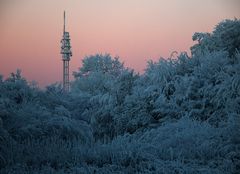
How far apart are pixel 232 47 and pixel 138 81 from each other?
483 centimetres

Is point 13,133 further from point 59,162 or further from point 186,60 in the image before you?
point 186,60

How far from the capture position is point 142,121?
1789 cm

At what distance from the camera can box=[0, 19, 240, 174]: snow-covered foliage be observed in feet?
31.7

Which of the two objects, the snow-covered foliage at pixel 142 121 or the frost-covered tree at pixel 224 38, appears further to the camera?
the frost-covered tree at pixel 224 38

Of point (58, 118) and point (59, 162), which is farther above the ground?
point (58, 118)

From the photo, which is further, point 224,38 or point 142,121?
point 224,38

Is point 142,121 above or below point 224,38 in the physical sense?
below

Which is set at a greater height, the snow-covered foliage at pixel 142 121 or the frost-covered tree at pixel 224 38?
the frost-covered tree at pixel 224 38

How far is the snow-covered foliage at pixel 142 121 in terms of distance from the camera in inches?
381

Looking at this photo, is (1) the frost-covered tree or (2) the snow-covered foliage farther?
(1) the frost-covered tree

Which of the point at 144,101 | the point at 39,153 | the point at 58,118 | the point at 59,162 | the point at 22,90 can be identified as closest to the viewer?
the point at 59,162

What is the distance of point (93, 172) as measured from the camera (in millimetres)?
8633

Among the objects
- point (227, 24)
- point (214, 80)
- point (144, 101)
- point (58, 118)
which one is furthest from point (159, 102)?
point (227, 24)

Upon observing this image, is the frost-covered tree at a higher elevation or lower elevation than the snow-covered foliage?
higher
